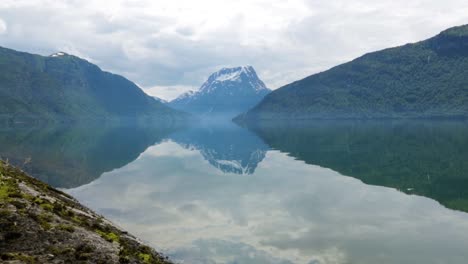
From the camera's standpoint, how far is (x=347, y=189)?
66188 mm

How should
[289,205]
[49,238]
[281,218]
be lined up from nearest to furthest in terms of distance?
1. [49,238]
2. [281,218]
3. [289,205]

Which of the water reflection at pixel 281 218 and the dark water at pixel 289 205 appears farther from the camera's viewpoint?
the dark water at pixel 289 205

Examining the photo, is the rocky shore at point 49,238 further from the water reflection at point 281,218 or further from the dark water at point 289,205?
the water reflection at point 281,218

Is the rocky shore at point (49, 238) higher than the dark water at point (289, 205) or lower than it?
higher

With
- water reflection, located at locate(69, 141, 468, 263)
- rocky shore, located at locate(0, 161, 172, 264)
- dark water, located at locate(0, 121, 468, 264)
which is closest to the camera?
rocky shore, located at locate(0, 161, 172, 264)

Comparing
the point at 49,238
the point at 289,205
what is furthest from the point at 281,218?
the point at 49,238

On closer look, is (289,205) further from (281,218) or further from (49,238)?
(49,238)

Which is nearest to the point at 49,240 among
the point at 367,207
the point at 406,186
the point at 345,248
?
the point at 345,248

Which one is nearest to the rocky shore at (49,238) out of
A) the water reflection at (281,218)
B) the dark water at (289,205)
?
the dark water at (289,205)

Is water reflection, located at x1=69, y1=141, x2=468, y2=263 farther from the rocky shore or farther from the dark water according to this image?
the rocky shore

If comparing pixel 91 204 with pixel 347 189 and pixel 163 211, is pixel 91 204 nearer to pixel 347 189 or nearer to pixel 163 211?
pixel 163 211

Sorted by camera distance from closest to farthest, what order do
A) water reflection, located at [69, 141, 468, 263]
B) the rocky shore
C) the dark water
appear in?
the rocky shore, water reflection, located at [69, 141, 468, 263], the dark water

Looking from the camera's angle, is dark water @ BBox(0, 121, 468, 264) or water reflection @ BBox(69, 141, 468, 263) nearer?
water reflection @ BBox(69, 141, 468, 263)

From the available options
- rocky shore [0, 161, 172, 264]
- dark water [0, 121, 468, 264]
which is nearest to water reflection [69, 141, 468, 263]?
dark water [0, 121, 468, 264]
